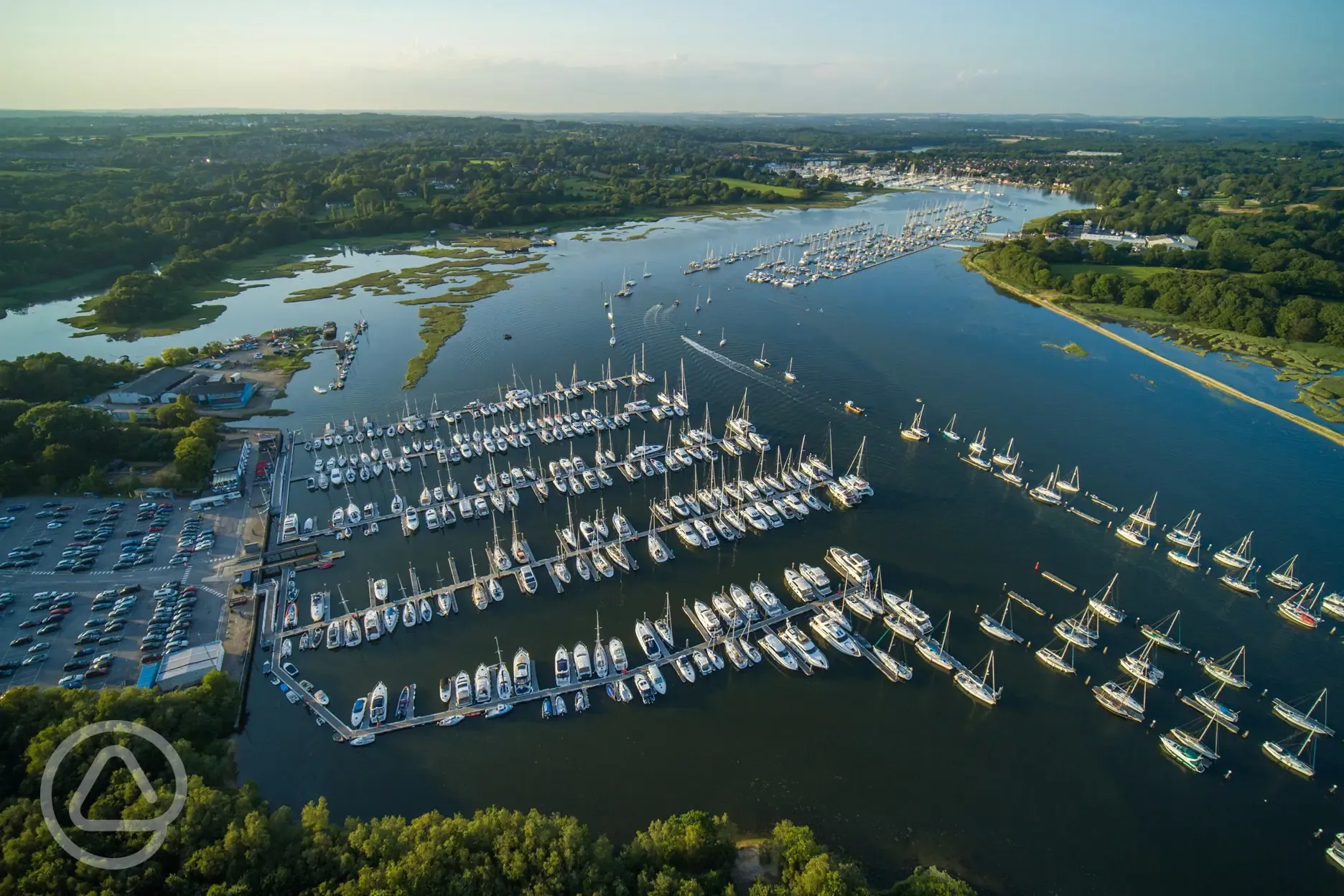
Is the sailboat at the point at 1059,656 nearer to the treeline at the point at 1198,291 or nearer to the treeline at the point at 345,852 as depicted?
the treeline at the point at 345,852

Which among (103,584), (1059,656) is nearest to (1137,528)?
(1059,656)

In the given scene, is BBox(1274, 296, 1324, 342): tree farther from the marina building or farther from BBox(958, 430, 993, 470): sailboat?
the marina building

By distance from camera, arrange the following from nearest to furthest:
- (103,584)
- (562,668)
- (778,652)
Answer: (562,668), (778,652), (103,584)

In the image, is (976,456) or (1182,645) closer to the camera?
(1182,645)

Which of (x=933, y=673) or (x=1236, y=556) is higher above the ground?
(x=1236, y=556)

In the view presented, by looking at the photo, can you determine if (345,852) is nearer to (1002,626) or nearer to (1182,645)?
(1002,626)

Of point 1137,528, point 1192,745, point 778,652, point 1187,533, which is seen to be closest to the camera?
point 1192,745

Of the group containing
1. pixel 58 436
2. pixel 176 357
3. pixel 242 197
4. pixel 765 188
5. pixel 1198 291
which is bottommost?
pixel 176 357

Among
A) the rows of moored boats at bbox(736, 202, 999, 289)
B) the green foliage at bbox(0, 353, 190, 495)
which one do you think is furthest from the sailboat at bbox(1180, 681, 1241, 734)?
the rows of moored boats at bbox(736, 202, 999, 289)
